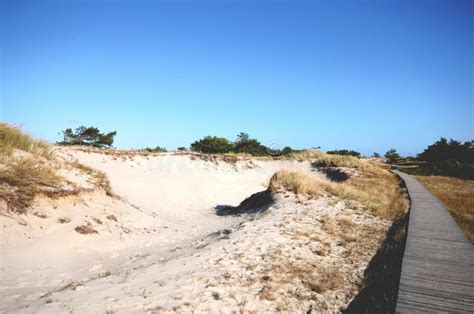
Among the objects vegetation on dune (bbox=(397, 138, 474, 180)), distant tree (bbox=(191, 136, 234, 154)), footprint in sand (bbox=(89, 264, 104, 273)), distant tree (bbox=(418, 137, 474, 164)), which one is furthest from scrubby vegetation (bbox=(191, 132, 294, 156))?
footprint in sand (bbox=(89, 264, 104, 273))

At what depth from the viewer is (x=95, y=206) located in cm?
870

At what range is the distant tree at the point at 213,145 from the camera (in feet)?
104

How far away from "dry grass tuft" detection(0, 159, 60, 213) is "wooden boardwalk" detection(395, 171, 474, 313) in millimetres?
7723

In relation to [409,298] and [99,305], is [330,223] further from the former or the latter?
[99,305]

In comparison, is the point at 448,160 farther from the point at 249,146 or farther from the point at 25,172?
the point at 25,172

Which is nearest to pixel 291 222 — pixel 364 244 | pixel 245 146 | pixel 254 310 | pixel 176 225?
pixel 364 244

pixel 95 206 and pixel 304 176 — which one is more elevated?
pixel 304 176

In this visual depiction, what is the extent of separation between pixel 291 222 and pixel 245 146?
2666 cm

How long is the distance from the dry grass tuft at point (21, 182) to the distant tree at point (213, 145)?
2372cm

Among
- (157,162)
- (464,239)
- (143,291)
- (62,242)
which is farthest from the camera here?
(157,162)

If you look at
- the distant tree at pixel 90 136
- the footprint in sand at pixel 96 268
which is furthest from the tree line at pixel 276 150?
the footprint in sand at pixel 96 268

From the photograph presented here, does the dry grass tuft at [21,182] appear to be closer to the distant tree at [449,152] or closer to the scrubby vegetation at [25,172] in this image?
the scrubby vegetation at [25,172]

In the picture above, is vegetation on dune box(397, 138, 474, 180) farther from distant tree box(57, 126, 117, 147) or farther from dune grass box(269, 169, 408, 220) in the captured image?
distant tree box(57, 126, 117, 147)

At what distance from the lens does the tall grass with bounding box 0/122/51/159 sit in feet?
27.6
